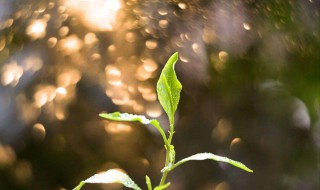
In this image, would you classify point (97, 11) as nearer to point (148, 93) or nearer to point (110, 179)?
point (148, 93)

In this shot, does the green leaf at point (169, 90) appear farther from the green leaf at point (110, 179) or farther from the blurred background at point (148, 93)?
the blurred background at point (148, 93)

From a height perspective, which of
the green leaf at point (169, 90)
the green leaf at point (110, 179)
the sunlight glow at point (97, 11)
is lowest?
the sunlight glow at point (97, 11)

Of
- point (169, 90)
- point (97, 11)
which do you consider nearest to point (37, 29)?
point (97, 11)

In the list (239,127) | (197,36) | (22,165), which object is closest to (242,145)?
(239,127)

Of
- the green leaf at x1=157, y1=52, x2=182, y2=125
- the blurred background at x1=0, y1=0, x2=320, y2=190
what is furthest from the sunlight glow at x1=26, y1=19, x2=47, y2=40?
the green leaf at x1=157, y1=52, x2=182, y2=125

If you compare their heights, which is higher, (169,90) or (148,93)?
(169,90)

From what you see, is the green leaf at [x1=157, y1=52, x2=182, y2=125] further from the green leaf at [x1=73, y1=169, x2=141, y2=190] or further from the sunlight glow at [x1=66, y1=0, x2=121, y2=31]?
the sunlight glow at [x1=66, y1=0, x2=121, y2=31]

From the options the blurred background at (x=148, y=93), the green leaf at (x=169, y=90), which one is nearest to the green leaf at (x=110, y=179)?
the green leaf at (x=169, y=90)

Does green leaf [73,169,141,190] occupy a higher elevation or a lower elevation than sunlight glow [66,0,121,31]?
higher
